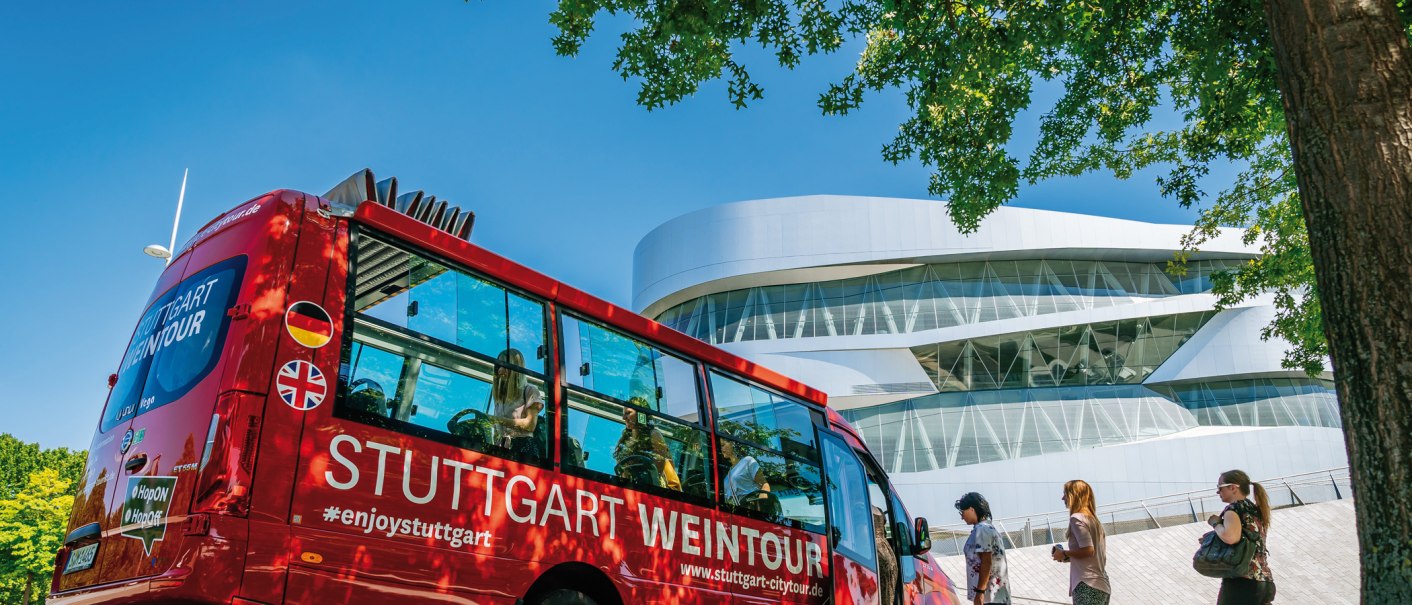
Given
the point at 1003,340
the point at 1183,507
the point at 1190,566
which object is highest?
the point at 1003,340

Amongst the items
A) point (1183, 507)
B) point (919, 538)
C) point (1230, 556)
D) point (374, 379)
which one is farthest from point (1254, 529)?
point (1183, 507)

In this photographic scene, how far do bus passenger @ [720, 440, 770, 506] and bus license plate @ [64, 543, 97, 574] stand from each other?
357 cm

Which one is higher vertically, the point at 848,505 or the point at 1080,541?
the point at 848,505

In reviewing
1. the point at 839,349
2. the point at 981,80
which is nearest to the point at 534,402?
the point at 981,80

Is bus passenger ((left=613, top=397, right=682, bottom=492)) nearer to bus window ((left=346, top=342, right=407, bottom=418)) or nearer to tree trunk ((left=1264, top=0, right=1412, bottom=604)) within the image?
bus window ((left=346, top=342, right=407, bottom=418))

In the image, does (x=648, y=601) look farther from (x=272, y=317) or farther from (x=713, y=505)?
(x=272, y=317)

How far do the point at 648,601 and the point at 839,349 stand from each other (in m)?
30.5

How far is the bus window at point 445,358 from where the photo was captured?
4.29m

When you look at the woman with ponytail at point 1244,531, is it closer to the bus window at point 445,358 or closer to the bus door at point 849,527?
the bus door at point 849,527

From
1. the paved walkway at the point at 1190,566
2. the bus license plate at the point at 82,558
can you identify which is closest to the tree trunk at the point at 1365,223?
the bus license plate at the point at 82,558

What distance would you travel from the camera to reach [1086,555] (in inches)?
258

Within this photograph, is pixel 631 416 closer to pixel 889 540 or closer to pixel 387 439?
pixel 387 439

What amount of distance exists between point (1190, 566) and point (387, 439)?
18141 millimetres

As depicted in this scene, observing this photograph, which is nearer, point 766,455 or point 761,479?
point 761,479
